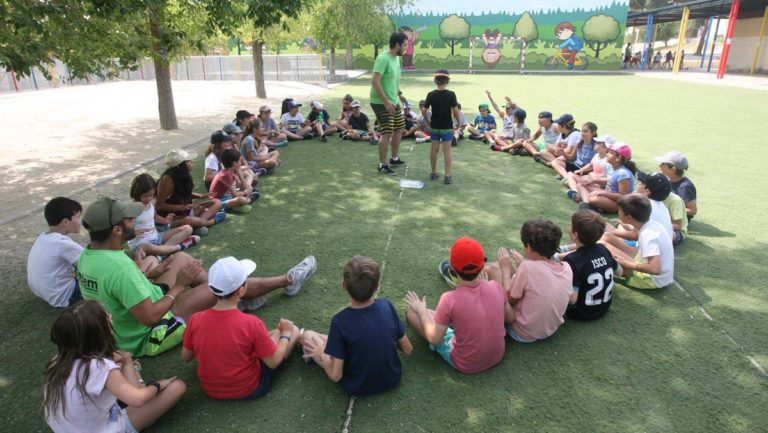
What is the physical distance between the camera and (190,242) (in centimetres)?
516

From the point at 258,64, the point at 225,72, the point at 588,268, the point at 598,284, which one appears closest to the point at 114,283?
the point at 588,268

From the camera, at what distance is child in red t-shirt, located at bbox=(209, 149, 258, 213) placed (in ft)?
20.1

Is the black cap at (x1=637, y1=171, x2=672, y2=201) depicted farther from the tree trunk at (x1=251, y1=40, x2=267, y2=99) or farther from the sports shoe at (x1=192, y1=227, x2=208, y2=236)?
the tree trunk at (x1=251, y1=40, x2=267, y2=99)

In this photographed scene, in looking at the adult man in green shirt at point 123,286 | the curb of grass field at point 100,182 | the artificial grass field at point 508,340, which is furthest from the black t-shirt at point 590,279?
the curb of grass field at point 100,182

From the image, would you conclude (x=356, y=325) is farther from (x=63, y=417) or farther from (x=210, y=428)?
(x=63, y=417)

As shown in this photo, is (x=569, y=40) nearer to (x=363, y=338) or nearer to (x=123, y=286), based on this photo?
(x=363, y=338)

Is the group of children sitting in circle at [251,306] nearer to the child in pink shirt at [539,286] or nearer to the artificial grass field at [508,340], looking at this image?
the child in pink shirt at [539,286]

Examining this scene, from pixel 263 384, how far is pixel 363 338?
0.78 m

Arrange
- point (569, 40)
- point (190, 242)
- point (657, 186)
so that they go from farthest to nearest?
point (569, 40)
point (190, 242)
point (657, 186)

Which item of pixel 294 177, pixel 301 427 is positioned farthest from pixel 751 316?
pixel 294 177

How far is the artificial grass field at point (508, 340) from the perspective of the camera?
282cm

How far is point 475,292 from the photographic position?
296cm

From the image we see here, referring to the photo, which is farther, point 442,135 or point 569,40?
A: point 569,40

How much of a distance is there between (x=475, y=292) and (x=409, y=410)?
865 millimetres
